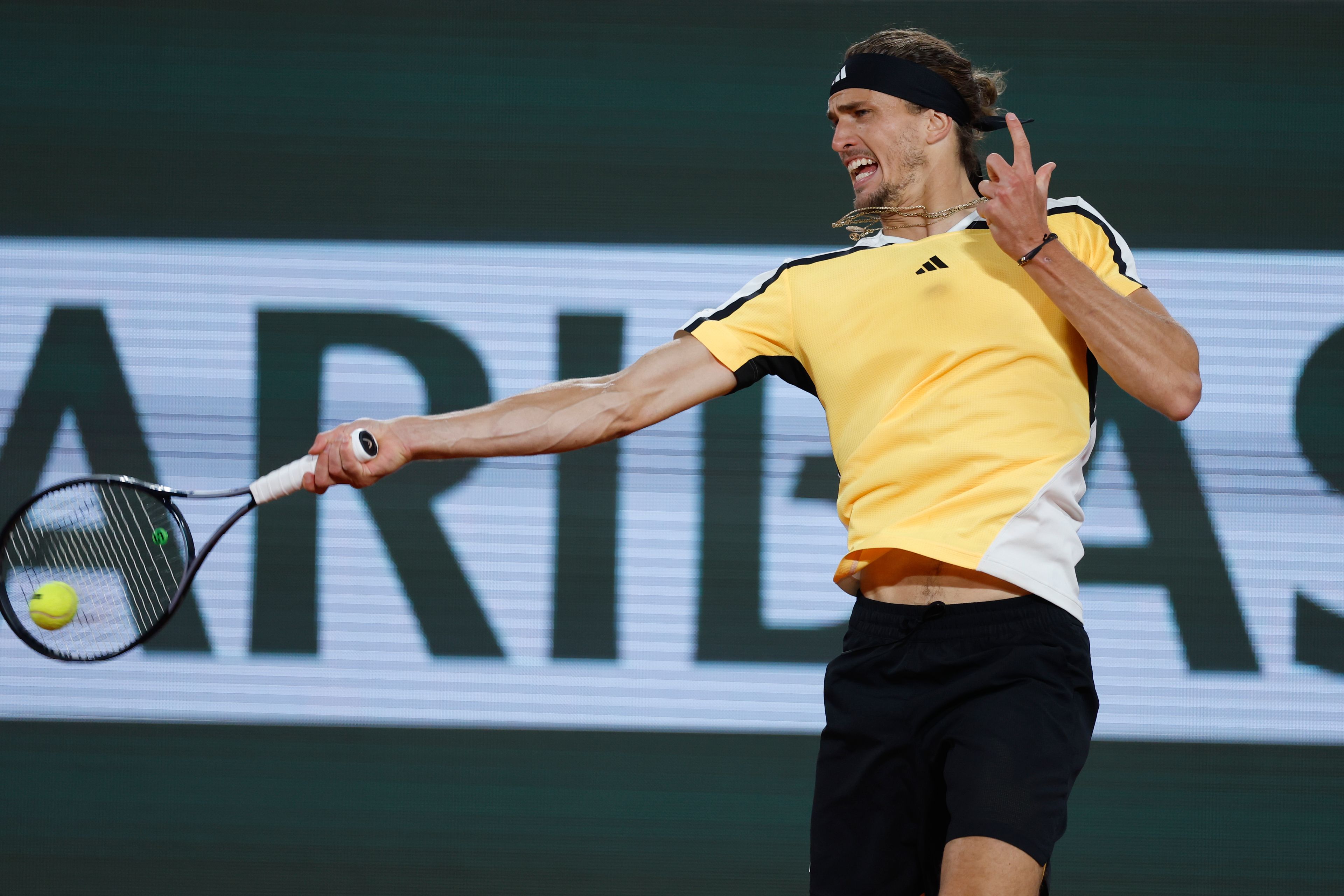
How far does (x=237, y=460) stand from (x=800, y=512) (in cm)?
172

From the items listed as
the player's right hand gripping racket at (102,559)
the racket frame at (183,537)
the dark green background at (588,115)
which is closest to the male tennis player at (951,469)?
the racket frame at (183,537)

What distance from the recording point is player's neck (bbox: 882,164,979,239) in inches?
90.3

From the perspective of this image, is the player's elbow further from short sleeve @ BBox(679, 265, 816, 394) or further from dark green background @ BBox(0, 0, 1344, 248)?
dark green background @ BBox(0, 0, 1344, 248)

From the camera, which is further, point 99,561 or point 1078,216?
point 99,561

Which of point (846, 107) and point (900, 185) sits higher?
point (846, 107)

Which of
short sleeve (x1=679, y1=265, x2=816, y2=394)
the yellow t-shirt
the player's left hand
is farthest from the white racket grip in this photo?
the player's left hand

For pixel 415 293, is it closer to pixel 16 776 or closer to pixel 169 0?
pixel 169 0

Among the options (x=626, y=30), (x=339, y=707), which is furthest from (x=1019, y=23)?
(x=339, y=707)

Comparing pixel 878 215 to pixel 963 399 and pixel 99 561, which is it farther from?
pixel 99 561

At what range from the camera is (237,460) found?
3.73 m

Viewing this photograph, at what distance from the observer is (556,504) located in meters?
3.70

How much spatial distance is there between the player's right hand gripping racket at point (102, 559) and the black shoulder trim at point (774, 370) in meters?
0.68

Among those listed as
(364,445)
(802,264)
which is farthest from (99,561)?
(802,264)

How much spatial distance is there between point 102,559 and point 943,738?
5.62 feet
